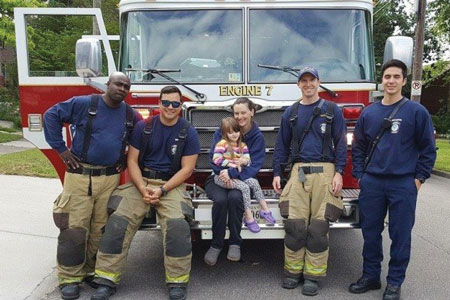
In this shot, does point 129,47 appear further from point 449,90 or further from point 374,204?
point 449,90

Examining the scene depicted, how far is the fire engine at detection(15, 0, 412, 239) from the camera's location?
4.96 metres

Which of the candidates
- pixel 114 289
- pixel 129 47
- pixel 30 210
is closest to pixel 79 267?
pixel 114 289

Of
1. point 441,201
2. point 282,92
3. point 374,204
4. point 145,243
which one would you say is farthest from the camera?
point 441,201

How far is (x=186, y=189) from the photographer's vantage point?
15.7ft

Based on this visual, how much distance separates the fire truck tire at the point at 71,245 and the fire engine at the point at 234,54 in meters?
1.18

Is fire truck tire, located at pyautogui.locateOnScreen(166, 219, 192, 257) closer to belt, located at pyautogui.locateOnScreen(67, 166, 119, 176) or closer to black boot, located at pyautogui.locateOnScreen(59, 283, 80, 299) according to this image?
belt, located at pyautogui.locateOnScreen(67, 166, 119, 176)

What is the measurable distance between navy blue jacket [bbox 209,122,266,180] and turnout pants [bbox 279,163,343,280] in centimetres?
35

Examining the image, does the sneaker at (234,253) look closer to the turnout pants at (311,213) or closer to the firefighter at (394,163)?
the turnout pants at (311,213)

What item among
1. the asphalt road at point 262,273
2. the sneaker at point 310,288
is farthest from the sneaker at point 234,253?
the sneaker at point 310,288

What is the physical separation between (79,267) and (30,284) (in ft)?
1.91

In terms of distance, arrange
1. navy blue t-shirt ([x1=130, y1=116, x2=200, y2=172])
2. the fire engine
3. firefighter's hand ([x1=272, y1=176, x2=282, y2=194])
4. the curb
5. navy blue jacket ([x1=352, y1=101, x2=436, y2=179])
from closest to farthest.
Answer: navy blue jacket ([x1=352, y1=101, x2=436, y2=179]) → navy blue t-shirt ([x1=130, y1=116, x2=200, y2=172]) → firefighter's hand ([x1=272, y1=176, x2=282, y2=194]) → the fire engine → the curb

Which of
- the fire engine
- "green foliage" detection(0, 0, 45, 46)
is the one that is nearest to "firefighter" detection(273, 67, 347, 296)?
the fire engine

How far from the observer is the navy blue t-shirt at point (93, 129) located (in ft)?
14.0

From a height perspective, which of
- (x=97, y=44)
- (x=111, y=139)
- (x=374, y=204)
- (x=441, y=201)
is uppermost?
(x=97, y=44)
